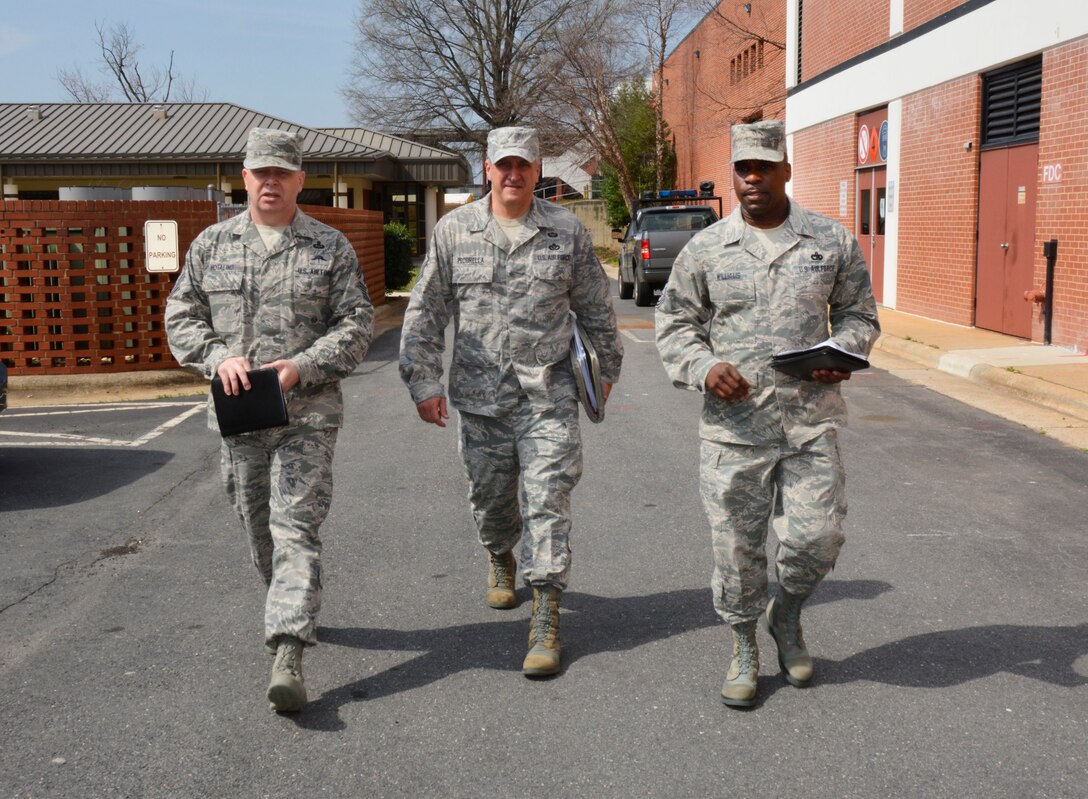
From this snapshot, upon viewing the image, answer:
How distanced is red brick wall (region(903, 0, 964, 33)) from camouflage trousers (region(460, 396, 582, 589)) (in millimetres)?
15179

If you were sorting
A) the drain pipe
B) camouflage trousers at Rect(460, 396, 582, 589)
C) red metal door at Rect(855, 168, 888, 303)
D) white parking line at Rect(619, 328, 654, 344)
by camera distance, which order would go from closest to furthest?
camouflage trousers at Rect(460, 396, 582, 589) < the drain pipe < white parking line at Rect(619, 328, 654, 344) < red metal door at Rect(855, 168, 888, 303)

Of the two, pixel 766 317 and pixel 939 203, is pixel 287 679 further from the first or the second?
pixel 939 203

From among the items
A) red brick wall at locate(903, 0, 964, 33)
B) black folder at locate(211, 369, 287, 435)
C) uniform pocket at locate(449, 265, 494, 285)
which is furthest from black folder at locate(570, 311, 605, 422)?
red brick wall at locate(903, 0, 964, 33)

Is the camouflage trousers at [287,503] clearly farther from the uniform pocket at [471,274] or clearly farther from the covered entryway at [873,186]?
the covered entryway at [873,186]

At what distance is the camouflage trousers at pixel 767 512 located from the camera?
4.18m

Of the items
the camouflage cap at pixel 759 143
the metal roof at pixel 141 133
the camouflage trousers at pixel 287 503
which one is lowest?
the camouflage trousers at pixel 287 503

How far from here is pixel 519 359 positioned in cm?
477

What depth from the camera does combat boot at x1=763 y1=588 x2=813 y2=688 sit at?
14.3 ft

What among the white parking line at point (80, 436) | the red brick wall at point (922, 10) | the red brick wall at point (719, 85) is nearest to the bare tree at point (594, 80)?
the red brick wall at point (719, 85)

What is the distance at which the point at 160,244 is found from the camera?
1298 centimetres

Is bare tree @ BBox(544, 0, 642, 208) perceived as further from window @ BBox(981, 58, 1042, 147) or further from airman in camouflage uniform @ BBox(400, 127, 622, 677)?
airman in camouflage uniform @ BBox(400, 127, 622, 677)

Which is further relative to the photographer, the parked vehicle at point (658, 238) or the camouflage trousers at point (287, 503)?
the parked vehicle at point (658, 238)

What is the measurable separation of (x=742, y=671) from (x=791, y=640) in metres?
0.30

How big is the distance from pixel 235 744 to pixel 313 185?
3206cm
